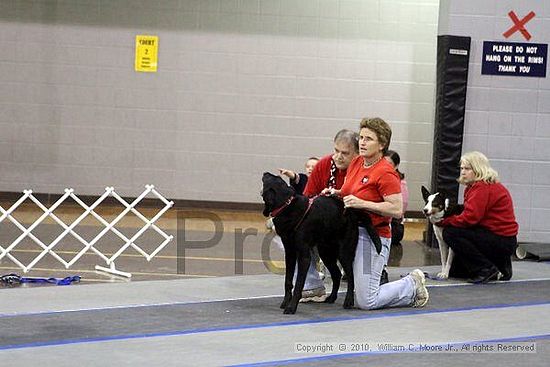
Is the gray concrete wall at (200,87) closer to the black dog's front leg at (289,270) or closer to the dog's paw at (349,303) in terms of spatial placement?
the dog's paw at (349,303)

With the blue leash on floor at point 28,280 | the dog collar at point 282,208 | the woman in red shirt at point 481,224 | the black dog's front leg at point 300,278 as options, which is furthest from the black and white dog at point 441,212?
the blue leash on floor at point 28,280

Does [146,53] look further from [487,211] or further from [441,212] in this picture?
[487,211]

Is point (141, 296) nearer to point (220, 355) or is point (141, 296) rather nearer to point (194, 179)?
point (220, 355)

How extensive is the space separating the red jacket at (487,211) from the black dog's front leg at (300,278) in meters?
1.86

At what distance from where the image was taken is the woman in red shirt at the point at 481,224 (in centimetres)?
726

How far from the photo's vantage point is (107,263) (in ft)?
25.2

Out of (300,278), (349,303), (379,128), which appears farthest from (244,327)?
(379,128)

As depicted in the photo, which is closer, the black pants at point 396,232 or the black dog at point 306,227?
the black dog at point 306,227

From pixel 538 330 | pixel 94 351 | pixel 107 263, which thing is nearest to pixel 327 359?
pixel 94 351

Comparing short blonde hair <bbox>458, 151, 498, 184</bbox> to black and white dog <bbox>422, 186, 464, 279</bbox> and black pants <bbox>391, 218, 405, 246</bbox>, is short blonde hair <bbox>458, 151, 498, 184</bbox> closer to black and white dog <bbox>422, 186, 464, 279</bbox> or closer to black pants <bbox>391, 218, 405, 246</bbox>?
black and white dog <bbox>422, 186, 464, 279</bbox>

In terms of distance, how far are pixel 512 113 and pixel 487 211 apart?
2589 mm

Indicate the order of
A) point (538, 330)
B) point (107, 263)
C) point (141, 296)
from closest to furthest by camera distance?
point (538, 330)
point (141, 296)
point (107, 263)

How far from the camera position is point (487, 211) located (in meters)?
7.31

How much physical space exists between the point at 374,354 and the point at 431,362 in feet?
0.97
